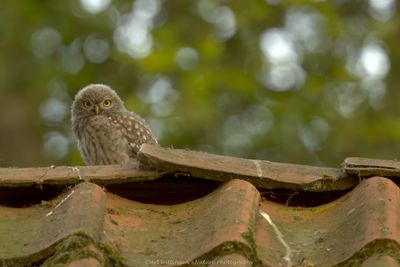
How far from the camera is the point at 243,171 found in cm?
351

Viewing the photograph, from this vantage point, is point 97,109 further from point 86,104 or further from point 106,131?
point 106,131

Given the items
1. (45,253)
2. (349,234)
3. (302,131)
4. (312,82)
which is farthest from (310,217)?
(312,82)

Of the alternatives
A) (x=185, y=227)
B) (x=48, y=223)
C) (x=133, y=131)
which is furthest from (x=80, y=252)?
(x=133, y=131)

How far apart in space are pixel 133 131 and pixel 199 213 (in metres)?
3.76

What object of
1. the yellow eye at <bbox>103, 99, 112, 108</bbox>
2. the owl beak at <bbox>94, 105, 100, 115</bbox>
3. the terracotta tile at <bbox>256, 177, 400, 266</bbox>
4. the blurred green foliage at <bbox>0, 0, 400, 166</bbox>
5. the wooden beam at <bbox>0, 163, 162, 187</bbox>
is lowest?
the terracotta tile at <bbox>256, 177, 400, 266</bbox>

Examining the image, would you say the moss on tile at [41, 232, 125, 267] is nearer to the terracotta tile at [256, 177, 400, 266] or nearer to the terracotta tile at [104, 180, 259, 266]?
the terracotta tile at [104, 180, 259, 266]

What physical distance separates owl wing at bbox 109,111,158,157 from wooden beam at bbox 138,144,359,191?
3206 millimetres

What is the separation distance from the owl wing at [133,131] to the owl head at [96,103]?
463 mm

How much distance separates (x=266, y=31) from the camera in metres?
17.6

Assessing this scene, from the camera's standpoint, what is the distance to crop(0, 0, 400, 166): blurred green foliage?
50.0 ft

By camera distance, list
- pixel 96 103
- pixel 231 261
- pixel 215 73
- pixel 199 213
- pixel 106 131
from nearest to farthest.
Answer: pixel 231 261
pixel 199 213
pixel 106 131
pixel 96 103
pixel 215 73

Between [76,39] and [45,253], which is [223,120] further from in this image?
[45,253]

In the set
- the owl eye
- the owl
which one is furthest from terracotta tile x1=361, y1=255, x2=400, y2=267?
the owl eye

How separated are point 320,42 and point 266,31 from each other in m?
0.94
